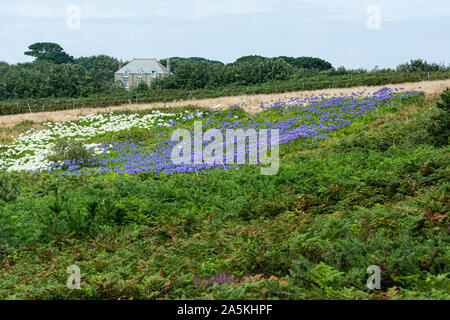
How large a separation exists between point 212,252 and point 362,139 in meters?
9.75

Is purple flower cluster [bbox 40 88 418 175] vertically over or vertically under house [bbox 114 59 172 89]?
under

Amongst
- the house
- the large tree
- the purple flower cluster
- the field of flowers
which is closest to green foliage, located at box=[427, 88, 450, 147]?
the field of flowers

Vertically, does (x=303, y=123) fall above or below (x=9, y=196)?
above

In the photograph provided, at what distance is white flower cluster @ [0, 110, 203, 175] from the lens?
69.9 ft

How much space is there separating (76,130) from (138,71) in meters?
55.0

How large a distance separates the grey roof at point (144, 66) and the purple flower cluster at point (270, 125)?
2141 inches

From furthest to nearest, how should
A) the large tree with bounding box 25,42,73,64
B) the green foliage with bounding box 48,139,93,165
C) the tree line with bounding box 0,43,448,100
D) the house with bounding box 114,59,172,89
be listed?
the large tree with bounding box 25,42,73,64
the house with bounding box 114,59,172,89
the tree line with bounding box 0,43,448,100
the green foliage with bounding box 48,139,93,165

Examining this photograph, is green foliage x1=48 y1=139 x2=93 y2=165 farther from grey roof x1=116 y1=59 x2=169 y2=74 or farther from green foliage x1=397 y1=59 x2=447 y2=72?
grey roof x1=116 y1=59 x2=169 y2=74

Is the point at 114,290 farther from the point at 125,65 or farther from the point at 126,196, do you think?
the point at 125,65

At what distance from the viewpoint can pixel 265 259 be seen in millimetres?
5797

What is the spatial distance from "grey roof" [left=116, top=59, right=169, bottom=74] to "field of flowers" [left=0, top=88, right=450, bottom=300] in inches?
2393

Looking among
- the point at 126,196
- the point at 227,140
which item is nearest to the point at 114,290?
the point at 126,196

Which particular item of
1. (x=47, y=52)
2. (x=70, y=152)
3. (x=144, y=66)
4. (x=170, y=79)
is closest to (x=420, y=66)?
(x=170, y=79)

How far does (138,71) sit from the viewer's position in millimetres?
78125
